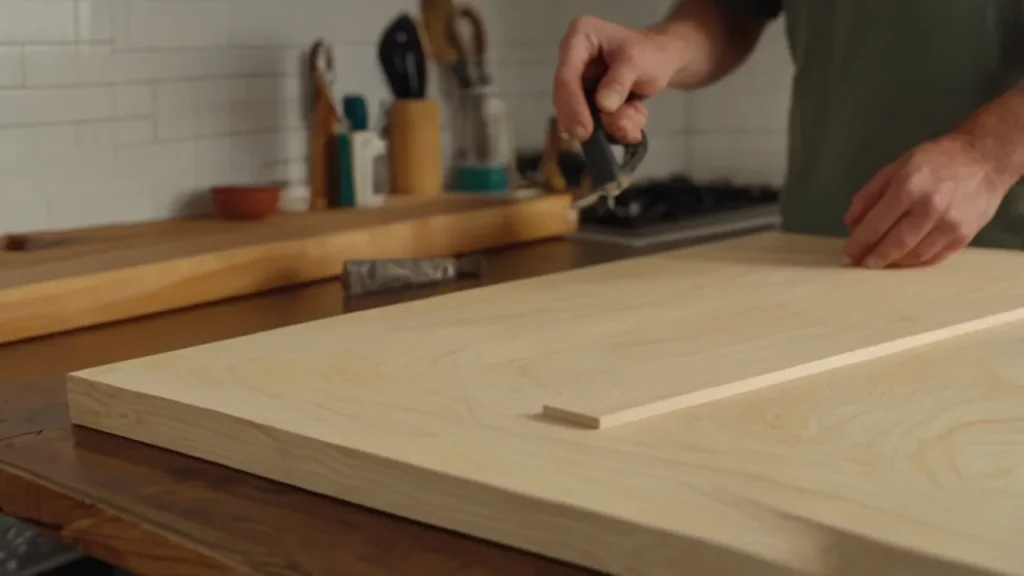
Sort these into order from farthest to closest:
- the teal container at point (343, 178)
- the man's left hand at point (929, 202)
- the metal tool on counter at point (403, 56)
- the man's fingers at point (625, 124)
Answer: the metal tool on counter at point (403, 56)
the teal container at point (343, 178)
the man's fingers at point (625, 124)
the man's left hand at point (929, 202)

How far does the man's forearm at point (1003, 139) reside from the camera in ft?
3.73

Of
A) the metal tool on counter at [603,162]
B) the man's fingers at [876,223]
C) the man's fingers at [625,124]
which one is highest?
the man's fingers at [625,124]

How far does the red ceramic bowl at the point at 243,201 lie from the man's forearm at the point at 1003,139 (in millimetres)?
843

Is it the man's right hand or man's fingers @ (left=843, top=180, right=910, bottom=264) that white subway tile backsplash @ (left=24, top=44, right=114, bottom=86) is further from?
man's fingers @ (left=843, top=180, right=910, bottom=264)

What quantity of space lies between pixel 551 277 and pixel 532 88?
3.47ft

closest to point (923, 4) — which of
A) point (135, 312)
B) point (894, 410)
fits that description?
point (894, 410)

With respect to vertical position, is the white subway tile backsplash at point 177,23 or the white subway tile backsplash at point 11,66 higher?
the white subway tile backsplash at point 177,23

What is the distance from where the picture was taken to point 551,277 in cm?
117

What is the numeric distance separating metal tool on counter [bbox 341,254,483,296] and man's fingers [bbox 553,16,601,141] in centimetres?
26

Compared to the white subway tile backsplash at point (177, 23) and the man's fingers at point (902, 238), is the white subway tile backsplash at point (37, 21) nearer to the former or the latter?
the white subway tile backsplash at point (177, 23)

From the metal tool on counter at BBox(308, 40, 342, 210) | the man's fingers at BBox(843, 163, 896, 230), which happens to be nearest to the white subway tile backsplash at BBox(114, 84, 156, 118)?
the metal tool on counter at BBox(308, 40, 342, 210)

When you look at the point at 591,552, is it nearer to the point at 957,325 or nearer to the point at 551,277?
the point at 957,325

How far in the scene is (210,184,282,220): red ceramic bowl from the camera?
1.53m

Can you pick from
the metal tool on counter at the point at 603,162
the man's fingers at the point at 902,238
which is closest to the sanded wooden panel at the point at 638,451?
the man's fingers at the point at 902,238
